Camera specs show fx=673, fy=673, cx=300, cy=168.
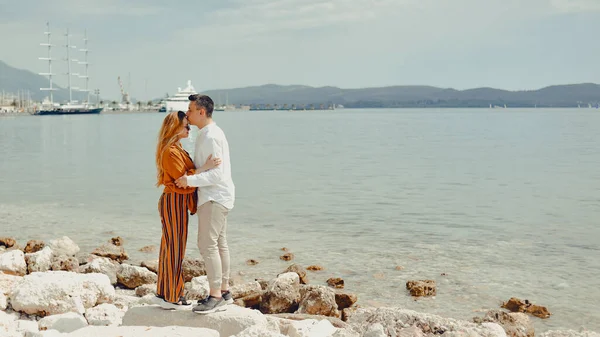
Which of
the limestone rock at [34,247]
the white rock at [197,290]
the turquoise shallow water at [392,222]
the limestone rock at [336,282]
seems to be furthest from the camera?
the limestone rock at [34,247]

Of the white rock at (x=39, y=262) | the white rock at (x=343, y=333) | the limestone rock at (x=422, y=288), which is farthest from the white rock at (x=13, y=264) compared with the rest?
the limestone rock at (x=422, y=288)

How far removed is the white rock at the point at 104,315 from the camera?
23.2 feet

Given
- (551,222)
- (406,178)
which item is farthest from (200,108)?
(406,178)

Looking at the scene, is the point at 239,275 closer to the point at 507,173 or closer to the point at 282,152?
the point at 507,173

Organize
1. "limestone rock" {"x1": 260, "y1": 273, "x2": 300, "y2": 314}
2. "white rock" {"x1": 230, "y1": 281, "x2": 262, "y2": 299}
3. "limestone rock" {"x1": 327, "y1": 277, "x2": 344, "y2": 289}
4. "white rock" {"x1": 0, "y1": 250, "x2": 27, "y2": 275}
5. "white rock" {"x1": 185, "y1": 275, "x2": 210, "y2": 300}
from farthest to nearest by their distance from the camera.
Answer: "limestone rock" {"x1": 327, "y1": 277, "x2": 344, "y2": 289} → "white rock" {"x1": 0, "y1": 250, "x2": 27, "y2": 275} → "white rock" {"x1": 230, "y1": 281, "x2": 262, "y2": 299} → "white rock" {"x1": 185, "y1": 275, "x2": 210, "y2": 300} → "limestone rock" {"x1": 260, "y1": 273, "x2": 300, "y2": 314}

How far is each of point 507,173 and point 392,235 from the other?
61.3 ft

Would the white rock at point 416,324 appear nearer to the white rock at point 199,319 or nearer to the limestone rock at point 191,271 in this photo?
the white rock at point 199,319

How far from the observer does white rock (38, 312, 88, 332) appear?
669cm

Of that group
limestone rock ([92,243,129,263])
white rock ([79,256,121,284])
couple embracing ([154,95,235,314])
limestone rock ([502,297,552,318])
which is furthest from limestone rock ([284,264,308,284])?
couple embracing ([154,95,235,314])

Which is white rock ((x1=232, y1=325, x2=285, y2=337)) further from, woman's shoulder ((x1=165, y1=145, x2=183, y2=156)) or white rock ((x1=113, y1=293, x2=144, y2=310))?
white rock ((x1=113, y1=293, x2=144, y2=310))

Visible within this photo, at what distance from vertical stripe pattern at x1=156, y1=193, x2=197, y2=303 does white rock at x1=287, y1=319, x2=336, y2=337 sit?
117 cm

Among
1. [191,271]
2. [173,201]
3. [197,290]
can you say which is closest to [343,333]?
[173,201]

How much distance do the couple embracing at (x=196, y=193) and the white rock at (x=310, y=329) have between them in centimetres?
72

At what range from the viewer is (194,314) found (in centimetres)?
639
